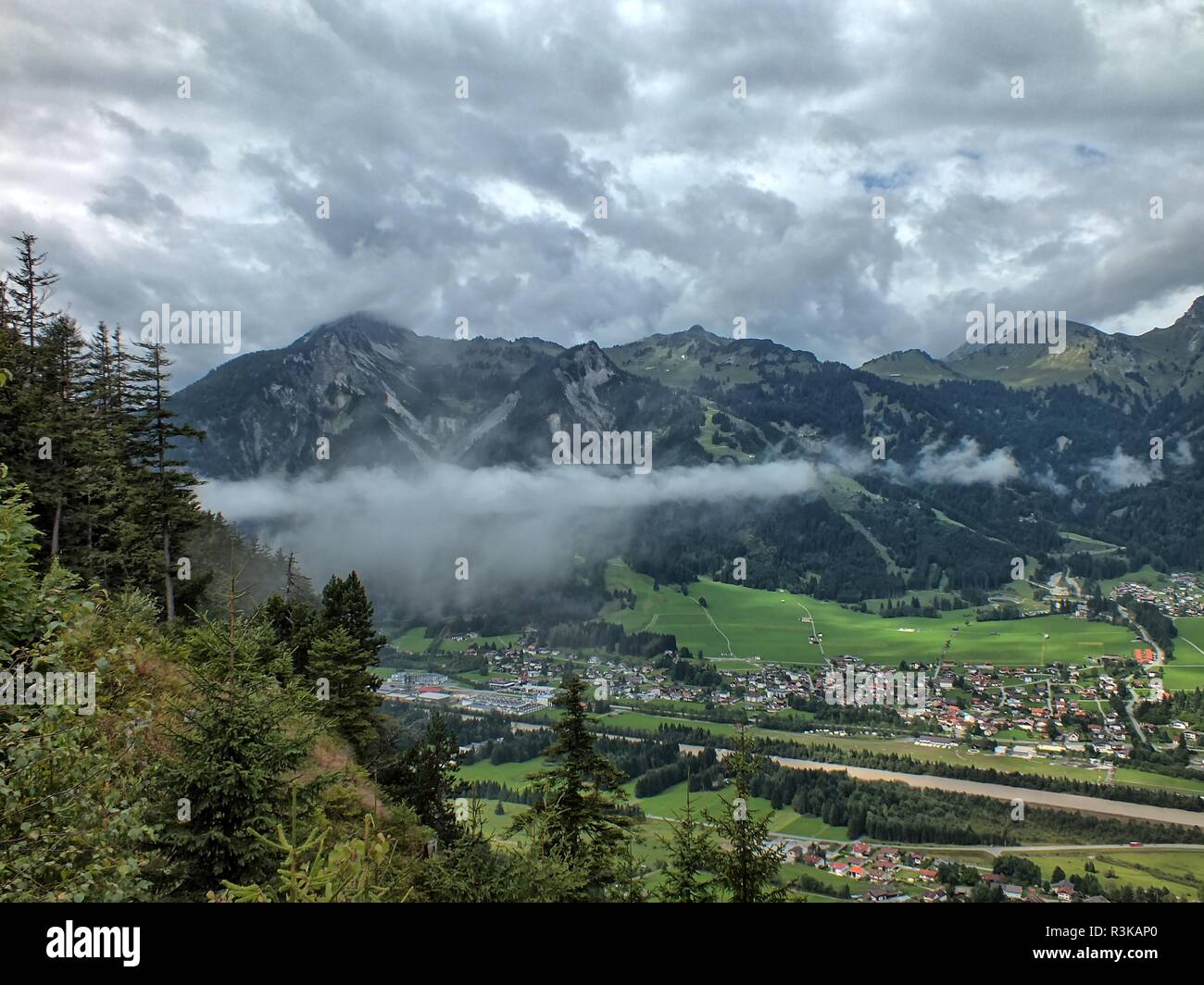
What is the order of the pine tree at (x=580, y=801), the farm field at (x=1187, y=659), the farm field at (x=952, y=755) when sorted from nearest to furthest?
the pine tree at (x=580, y=801) → the farm field at (x=952, y=755) → the farm field at (x=1187, y=659)

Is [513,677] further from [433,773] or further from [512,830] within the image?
[512,830]

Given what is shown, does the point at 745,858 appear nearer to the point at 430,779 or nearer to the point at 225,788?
the point at 225,788

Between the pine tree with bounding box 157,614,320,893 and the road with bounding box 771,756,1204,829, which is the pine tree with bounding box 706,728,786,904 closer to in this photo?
the pine tree with bounding box 157,614,320,893

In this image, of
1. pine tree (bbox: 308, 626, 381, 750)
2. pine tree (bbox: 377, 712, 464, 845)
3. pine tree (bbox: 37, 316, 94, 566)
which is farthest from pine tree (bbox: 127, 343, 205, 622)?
pine tree (bbox: 377, 712, 464, 845)

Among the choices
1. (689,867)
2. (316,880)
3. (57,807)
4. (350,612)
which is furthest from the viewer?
(350,612)

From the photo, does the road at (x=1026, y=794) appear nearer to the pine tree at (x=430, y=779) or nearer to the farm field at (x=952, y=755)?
the farm field at (x=952, y=755)

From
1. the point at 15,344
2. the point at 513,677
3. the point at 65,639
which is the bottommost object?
the point at 513,677

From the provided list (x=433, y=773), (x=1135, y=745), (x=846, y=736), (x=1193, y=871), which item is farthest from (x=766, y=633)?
(x=433, y=773)

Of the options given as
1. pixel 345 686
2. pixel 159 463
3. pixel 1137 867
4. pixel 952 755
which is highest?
pixel 159 463

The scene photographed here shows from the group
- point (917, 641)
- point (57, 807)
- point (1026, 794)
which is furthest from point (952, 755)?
point (57, 807)

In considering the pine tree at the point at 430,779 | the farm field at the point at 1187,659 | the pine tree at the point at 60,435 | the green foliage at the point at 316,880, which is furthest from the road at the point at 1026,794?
the green foliage at the point at 316,880
